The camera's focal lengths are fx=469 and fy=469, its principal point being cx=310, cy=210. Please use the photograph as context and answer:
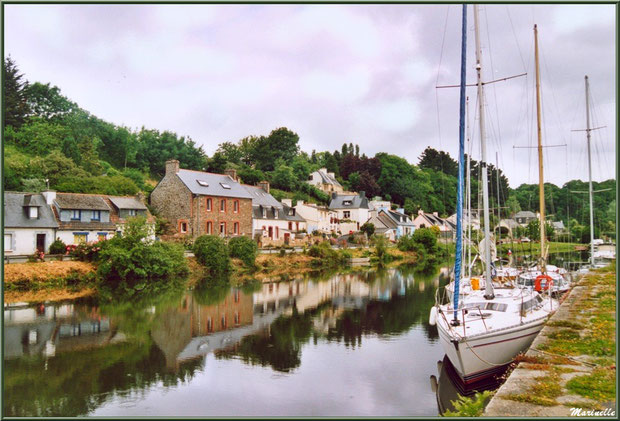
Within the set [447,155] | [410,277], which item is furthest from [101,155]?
[447,155]

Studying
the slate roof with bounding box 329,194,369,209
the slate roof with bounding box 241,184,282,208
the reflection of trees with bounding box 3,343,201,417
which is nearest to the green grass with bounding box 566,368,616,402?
the reflection of trees with bounding box 3,343,201,417

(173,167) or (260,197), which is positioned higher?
(173,167)

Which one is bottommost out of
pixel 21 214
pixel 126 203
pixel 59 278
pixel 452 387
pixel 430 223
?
pixel 452 387

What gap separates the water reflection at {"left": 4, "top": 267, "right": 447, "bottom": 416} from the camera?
13945mm

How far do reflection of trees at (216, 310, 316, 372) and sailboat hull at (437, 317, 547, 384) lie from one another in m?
5.62

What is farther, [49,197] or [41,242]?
[49,197]

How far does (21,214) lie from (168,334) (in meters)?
21.9

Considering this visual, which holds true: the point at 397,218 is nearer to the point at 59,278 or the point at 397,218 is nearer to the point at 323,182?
the point at 323,182

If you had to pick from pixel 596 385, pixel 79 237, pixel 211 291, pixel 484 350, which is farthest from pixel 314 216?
pixel 596 385

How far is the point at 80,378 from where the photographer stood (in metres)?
14.5

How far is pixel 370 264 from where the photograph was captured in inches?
2128

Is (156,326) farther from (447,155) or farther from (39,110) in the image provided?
(447,155)

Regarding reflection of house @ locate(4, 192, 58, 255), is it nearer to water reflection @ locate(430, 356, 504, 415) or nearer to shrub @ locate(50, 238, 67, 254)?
shrub @ locate(50, 238, 67, 254)

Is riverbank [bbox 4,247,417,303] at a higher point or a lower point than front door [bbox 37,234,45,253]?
lower
